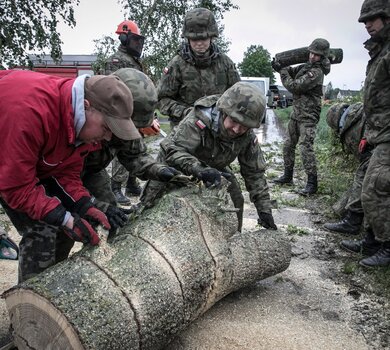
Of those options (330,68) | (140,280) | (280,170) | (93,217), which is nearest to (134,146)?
(93,217)

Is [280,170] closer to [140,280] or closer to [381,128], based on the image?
[381,128]

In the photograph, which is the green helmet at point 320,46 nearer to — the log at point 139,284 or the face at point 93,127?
the log at point 139,284

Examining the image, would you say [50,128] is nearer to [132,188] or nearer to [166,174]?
[166,174]

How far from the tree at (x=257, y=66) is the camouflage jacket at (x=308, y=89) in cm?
5630

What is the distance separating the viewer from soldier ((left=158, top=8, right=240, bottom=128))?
440cm

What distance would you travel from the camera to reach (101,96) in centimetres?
216

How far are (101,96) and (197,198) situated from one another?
963 millimetres

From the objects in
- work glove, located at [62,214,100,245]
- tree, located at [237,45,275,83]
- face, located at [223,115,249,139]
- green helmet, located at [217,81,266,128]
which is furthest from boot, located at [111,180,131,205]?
tree, located at [237,45,275,83]

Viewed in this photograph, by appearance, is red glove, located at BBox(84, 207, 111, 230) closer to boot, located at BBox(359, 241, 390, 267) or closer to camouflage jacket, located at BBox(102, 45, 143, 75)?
boot, located at BBox(359, 241, 390, 267)

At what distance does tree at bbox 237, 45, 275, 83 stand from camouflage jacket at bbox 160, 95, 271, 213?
59083 millimetres

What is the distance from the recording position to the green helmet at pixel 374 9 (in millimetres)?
3629

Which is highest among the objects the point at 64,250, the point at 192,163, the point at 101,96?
the point at 101,96

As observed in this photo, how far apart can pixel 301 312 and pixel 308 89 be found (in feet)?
12.0

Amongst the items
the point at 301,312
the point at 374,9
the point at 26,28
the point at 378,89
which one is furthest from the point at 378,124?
the point at 26,28
